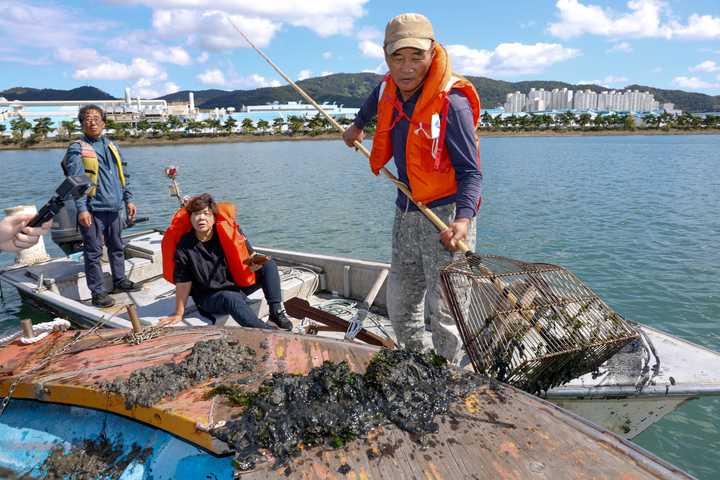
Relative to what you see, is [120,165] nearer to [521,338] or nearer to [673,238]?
[521,338]

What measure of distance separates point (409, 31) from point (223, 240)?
2423 mm

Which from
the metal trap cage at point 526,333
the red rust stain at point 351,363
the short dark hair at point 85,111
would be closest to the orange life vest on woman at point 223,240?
the short dark hair at point 85,111

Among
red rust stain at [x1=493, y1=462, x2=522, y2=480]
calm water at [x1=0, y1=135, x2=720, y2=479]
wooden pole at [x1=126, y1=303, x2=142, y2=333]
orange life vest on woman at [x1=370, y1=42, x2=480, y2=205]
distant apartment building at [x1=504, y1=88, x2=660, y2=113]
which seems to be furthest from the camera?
distant apartment building at [x1=504, y1=88, x2=660, y2=113]

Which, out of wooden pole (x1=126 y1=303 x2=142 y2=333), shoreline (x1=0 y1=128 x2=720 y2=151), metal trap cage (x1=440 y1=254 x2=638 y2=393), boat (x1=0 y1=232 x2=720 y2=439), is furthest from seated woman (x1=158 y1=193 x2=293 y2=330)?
shoreline (x1=0 y1=128 x2=720 y2=151)

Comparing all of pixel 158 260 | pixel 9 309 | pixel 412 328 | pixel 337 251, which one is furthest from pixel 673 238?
pixel 9 309

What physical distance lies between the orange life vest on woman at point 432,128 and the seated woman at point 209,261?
6.14 ft

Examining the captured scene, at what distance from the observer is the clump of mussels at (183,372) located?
1.99 meters

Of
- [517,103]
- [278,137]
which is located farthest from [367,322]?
[517,103]

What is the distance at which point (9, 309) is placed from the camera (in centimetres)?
735

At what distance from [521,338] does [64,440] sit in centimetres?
241

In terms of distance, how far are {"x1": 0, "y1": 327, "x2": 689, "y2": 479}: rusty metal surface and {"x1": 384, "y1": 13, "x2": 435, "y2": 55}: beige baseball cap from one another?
1655 millimetres

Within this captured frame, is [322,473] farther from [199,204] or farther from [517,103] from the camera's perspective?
[517,103]

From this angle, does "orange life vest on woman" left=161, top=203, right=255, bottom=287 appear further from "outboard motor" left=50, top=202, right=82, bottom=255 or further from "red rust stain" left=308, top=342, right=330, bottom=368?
"outboard motor" left=50, top=202, right=82, bottom=255

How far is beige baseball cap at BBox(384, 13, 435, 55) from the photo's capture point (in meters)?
2.17
